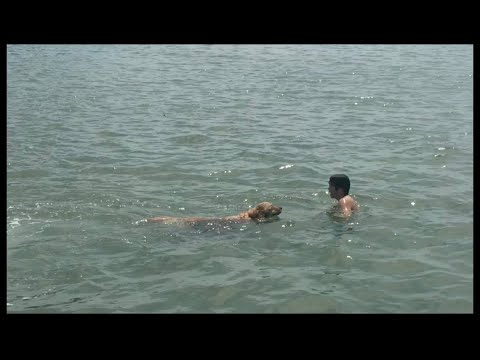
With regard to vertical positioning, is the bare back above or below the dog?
above

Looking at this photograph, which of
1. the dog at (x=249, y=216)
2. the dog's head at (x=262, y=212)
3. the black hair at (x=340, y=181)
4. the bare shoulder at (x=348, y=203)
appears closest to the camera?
the dog at (x=249, y=216)

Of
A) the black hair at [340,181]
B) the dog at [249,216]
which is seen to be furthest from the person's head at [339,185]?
the dog at [249,216]

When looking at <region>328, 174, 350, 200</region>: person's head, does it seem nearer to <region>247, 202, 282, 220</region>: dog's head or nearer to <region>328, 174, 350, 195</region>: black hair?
<region>328, 174, 350, 195</region>: black hair

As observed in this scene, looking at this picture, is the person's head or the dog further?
the person's head

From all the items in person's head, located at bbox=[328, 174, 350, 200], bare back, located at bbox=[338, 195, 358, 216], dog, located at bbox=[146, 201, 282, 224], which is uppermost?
person's head, located at bbox=[328, 174, 350, 200]

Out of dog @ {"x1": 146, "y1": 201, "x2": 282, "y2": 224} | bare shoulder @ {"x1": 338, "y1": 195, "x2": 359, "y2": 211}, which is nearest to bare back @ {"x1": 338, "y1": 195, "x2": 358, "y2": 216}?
bare shoulder @ {"x1": 338, "y1": 195, "x2": 359, "y2": 211}

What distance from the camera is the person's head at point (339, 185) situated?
10.6m

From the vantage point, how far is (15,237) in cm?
980

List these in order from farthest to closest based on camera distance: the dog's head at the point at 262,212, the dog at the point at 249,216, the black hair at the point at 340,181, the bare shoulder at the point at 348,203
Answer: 1. the bare shoulder at the point at 348,203
2. the black hair at the point at 340,181
3. the dog's head at the point at 262,212
4. the dog at the point at 249,216

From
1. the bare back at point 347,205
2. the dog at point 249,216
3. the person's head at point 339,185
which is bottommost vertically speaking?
the dog at point 249,216

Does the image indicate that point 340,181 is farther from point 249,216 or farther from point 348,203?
point 249,216

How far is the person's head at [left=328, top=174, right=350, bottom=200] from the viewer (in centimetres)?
1058

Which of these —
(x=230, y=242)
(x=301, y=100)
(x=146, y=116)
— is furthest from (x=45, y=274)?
(x=301, y=100)

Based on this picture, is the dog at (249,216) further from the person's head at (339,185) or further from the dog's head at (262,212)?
the person's head at (339,185)
